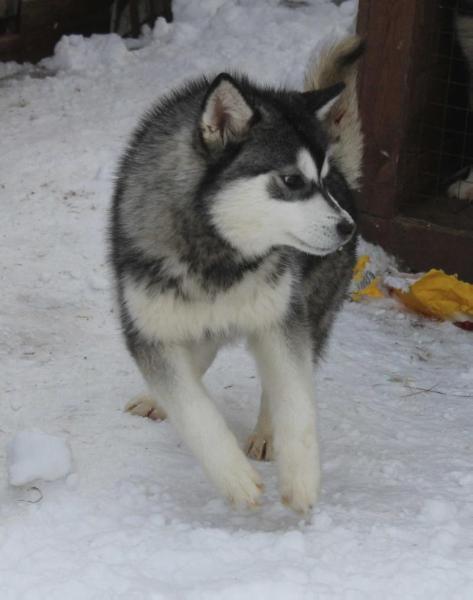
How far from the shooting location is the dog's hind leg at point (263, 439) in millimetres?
3893

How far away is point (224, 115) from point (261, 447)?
1.22 meters

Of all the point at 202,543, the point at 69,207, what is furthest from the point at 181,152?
the point at 69,207

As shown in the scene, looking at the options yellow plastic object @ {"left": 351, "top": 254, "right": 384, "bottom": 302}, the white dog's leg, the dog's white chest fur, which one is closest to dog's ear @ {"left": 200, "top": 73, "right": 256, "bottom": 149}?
the dog's white chest fur

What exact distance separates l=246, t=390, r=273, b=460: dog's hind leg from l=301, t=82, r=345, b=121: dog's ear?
39.4 inches

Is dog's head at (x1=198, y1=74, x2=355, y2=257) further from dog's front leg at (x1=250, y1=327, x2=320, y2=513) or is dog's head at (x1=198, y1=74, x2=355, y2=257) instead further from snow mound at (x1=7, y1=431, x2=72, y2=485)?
snow mound at (x1=7, y1=431, x2=72, y2=485)

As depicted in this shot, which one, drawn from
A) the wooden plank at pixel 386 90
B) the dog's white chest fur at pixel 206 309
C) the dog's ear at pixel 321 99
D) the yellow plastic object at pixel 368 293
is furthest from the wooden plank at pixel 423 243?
the dog's white chest fur at pixel 206 309

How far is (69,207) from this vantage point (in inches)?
225

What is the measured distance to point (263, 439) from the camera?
390 cm

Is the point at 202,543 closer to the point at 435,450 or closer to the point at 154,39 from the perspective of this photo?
the point at 435,450

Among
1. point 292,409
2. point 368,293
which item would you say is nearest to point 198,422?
point 292,409

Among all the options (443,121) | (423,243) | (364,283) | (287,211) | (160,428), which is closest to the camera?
(287,211)

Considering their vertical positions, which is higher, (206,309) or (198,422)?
(206,309)

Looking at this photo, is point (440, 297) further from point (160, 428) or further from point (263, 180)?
point (263, 180)

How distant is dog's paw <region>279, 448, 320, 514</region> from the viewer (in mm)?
3312
